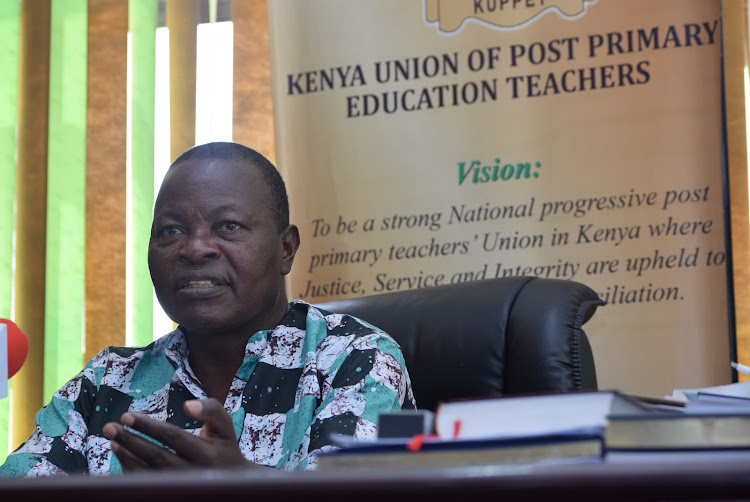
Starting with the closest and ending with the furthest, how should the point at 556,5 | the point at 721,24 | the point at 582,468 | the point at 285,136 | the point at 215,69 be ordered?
1. the point at 582,468
2. the point at 721,24
3. the point at 556,5
4. the point at 285,136
5. the point at 215,69

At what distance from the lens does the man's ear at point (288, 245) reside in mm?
1672

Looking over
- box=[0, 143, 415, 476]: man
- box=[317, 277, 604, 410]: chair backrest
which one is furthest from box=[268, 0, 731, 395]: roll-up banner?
box=[0, 143, 415, 476]: man

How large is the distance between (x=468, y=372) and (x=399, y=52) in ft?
4.87

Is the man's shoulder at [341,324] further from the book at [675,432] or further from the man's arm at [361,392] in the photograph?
the book at [675,432]

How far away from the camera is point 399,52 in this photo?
282 centimetres

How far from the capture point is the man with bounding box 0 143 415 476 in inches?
55.6

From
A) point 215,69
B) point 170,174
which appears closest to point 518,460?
point 170,174

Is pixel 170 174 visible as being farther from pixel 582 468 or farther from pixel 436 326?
pixel 582 468

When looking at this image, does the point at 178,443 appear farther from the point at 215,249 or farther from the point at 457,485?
the point at 215,249

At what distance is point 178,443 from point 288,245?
0.84 m

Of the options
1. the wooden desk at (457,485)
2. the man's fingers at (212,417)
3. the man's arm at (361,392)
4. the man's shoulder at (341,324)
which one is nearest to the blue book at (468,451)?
the wooden desk at (457,485)

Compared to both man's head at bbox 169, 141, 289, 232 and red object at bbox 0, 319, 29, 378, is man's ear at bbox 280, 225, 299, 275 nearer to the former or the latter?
man's head at bbox 169, 141, 289, 232

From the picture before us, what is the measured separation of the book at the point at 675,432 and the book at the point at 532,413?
0.17ft

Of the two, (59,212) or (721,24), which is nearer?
(721,24)
